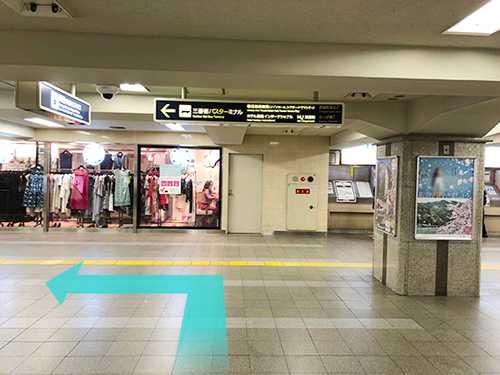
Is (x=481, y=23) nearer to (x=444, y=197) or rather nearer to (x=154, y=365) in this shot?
(x=444, y=197)

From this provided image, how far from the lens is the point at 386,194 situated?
18.5 ft

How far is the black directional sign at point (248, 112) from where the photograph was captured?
4.79 m

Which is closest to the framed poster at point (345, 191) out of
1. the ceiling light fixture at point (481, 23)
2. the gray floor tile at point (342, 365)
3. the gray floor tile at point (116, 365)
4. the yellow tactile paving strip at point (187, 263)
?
the yellow tactile paving strip at point (187, 263)

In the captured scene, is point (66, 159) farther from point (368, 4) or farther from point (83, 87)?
point (368, 4)

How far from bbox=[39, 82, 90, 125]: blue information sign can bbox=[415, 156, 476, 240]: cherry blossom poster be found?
16.4ft

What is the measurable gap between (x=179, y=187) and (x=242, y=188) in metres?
1.93

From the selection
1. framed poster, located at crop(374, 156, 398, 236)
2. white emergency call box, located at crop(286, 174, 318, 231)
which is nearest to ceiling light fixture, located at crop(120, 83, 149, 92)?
framed poster, located at crop(374, 156, 398, 236)

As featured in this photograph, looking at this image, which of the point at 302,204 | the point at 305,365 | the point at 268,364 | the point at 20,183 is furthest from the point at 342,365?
the point at 20,183

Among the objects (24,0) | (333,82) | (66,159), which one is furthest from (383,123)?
(66,159)

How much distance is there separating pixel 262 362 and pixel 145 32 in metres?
3.09

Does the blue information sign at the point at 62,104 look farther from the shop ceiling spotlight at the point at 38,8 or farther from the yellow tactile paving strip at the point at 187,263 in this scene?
the yellow tactile paving strip at the point at 187,263

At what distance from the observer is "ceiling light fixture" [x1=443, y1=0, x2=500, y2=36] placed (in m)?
2.51

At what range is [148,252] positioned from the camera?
7.76 metres

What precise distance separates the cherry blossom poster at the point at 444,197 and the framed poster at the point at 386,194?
335 mm
